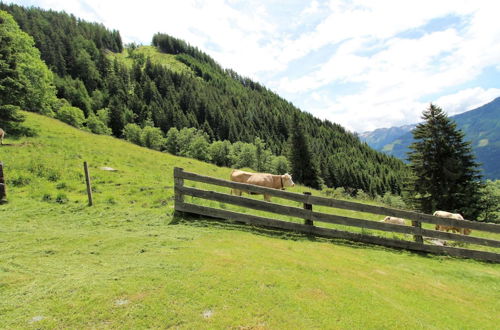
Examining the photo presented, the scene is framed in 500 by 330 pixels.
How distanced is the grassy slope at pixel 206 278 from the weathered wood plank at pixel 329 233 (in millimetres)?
388

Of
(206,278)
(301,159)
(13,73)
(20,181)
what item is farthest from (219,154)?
(206,278)

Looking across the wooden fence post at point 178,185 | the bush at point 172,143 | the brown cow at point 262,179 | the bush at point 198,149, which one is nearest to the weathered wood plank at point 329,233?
the wooden fence post at point 178,185

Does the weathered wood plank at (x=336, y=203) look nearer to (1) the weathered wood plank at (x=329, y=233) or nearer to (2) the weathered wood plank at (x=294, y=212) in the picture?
(2) the weathered wood plank at (x=294, y=212)

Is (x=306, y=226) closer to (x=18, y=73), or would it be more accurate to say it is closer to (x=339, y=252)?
(x=339, y=252)

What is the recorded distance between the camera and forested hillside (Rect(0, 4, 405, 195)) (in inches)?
4055

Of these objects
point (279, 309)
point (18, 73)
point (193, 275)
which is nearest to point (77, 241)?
point (193, 275)

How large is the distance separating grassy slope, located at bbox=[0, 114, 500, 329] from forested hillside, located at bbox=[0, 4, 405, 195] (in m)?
79.8

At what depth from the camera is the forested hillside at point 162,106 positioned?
10300 cm

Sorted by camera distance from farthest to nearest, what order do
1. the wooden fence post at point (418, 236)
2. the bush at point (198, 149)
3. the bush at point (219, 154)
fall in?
the bush at point (219, 154) < the bush at point (198, 149) < the wooden fence post at point (418, 236)

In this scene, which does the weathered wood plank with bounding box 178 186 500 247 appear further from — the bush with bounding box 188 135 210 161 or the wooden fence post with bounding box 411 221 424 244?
the bush with bounding box 188 135 210 161

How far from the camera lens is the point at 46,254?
19.9 feet

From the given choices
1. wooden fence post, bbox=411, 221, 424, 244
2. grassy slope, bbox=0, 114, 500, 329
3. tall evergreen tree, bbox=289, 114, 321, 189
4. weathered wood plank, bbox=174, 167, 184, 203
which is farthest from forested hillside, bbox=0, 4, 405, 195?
wooden fence post, bbox=411, 221, 424, 244

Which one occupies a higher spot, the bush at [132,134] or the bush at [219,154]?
the bush at [132,134]

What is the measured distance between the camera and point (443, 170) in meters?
27.2
